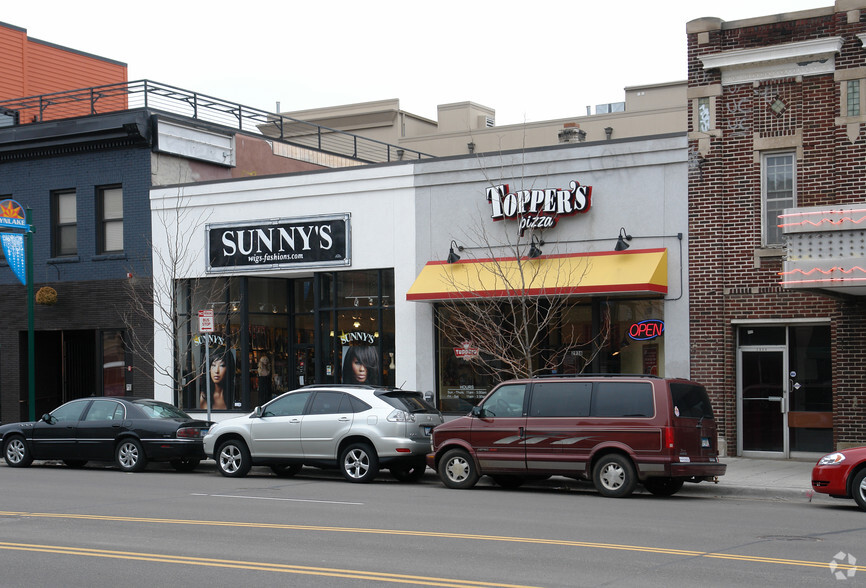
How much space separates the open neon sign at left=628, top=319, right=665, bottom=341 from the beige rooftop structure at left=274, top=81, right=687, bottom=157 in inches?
777

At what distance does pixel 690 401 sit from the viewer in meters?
15.1

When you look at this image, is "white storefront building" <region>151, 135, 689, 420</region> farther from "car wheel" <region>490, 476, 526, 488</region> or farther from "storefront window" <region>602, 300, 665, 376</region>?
"car wheel" <region>490, 476, 526, 488</region>

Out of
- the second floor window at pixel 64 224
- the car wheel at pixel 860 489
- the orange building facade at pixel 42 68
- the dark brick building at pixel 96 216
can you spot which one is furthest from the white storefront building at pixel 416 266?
the orange building facade at pixel 42 68

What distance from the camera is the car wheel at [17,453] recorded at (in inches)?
790

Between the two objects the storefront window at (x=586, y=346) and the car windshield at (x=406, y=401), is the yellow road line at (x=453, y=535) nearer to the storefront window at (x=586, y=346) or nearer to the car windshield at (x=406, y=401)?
the car windshield at (x=406, y=401)

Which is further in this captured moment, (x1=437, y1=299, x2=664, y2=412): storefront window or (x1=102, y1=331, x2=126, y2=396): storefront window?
(x1=102, y1=331, x2=126, y2=396): storefront window

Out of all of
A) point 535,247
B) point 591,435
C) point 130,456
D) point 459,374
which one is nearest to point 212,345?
point 130,456

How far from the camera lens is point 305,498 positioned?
14750 mm

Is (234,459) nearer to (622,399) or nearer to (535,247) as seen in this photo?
(622,399)

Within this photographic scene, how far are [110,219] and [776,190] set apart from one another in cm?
1651

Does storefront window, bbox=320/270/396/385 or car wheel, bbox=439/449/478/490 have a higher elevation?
storefront window, bbox=320/270/396/385

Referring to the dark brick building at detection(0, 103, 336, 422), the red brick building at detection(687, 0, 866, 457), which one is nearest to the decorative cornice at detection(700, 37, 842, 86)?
the red brick building at detection(687, 0, 866, 457)

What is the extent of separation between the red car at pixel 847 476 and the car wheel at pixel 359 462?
6930 millimetres

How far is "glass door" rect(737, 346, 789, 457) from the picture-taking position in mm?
19406
